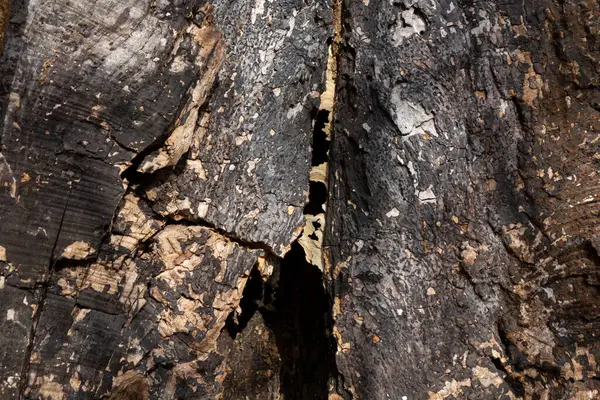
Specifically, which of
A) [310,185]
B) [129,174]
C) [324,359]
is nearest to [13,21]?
[129,174]

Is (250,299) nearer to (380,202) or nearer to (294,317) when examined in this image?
(294,317)

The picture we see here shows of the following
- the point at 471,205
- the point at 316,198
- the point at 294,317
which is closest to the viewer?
the point at 471,205

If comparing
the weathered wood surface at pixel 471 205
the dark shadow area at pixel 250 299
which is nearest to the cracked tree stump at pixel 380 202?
the weathered wood surface at pixel 471 205

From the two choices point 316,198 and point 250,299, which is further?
point 250,299

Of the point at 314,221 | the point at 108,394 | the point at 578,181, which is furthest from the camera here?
the point at 314,221

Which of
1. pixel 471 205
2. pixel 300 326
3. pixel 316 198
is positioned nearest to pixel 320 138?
pixel 316 198

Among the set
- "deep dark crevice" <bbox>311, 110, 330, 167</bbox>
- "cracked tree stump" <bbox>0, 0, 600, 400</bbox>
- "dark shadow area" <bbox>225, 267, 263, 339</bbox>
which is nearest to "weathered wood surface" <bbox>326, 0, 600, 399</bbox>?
"cracked tree stump" <bbox>0, 0, 600, 400</bbox>

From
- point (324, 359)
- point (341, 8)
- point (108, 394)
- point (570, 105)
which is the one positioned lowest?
point (108, 394)

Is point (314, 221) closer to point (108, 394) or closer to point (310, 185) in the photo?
point (310, 185)

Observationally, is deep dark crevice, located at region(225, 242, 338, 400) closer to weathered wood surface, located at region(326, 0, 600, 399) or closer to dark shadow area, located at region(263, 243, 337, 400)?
dark shadow area, located at region(263, 243, 337, 400)
